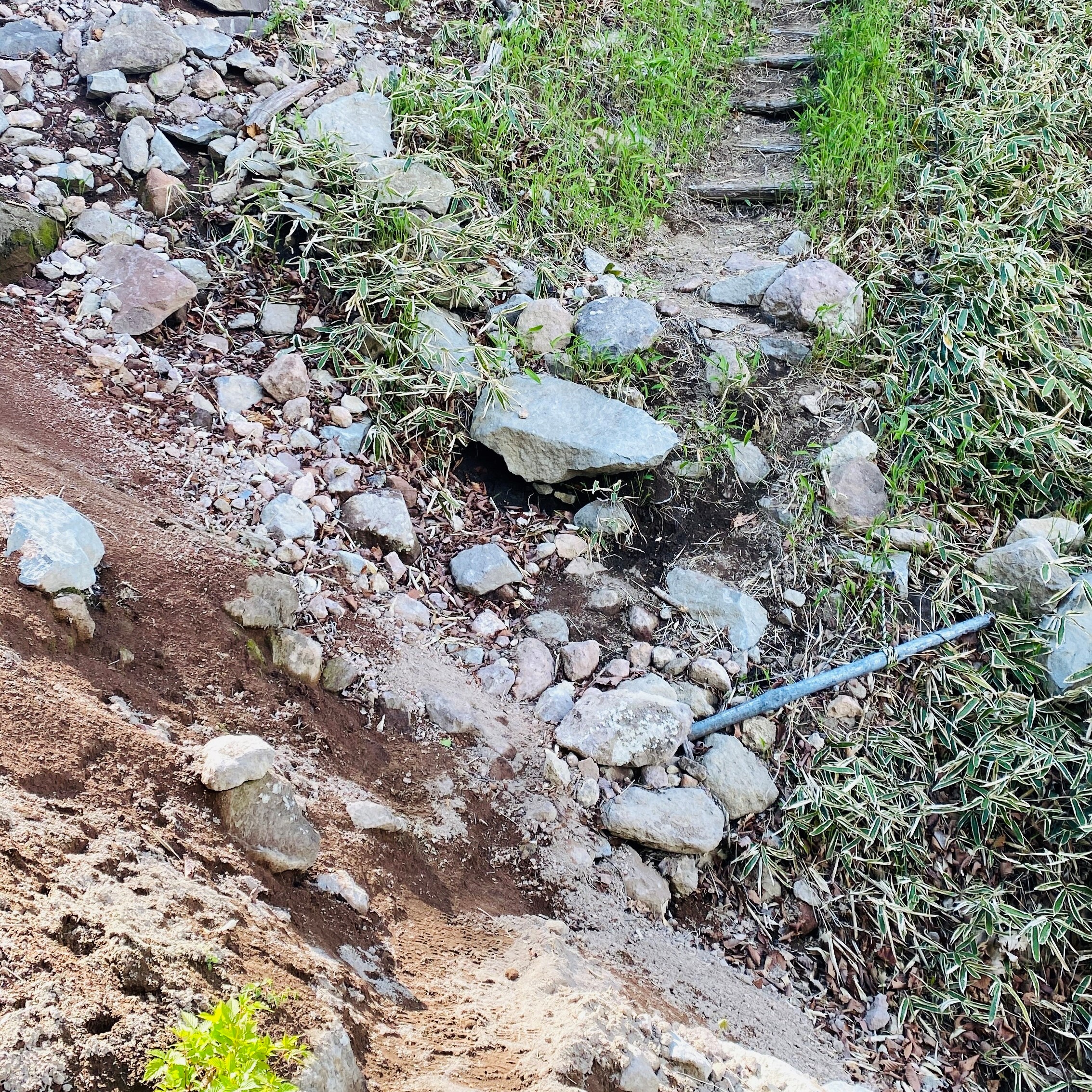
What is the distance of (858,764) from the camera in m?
2.55

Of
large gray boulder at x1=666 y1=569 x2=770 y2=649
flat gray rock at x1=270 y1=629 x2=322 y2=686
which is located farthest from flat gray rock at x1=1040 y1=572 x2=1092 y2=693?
flat gray rock at x1=270 y1=629 x2=322 y2=686

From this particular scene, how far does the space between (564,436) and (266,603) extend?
3.78ft

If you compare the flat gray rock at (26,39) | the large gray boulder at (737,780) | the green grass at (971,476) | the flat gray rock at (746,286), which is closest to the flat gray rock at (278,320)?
the flat gray rock at (26,39)

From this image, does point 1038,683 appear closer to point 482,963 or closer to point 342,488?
point 482,963

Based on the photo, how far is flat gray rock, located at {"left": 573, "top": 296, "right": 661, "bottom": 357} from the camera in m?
3.22

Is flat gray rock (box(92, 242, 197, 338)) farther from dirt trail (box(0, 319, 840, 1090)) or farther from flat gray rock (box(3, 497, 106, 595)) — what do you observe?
flat gray rock (box(3, 497, 106, 595))

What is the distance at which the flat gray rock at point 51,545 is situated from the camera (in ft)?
5.63

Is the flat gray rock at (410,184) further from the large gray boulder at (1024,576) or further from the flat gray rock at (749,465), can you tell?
the large gray boulder at (1024,576)

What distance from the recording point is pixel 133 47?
3.24 m

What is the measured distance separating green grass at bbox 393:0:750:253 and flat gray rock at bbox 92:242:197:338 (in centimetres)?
129

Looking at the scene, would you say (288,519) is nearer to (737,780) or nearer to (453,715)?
(453,715)

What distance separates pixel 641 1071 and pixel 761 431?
90.2 inches

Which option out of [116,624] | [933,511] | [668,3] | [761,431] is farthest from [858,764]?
[668,3]

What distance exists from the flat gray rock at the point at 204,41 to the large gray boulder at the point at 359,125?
1.64 feet
